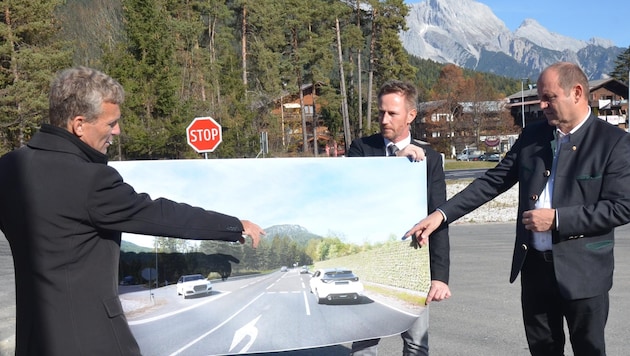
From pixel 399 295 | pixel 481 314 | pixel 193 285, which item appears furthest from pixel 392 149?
pixel 481 314

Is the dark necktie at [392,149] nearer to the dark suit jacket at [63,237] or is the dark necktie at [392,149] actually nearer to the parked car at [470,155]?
the dark suit jacket at [63,237]

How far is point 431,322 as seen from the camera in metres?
6.77

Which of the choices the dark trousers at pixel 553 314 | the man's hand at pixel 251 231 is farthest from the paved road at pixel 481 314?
the man's hand at pixel 251 231

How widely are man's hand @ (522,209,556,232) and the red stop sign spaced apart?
60.8 feet

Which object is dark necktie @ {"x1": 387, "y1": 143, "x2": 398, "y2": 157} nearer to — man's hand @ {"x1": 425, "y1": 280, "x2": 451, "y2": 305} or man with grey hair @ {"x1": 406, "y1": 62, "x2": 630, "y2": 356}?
man with grey hair @ {"x1": 406, "y1": 62, "x2": 630, "y2": 356}

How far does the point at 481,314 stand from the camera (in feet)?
23.0

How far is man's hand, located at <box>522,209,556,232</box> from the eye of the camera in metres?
3.30

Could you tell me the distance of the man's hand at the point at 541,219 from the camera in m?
3.30

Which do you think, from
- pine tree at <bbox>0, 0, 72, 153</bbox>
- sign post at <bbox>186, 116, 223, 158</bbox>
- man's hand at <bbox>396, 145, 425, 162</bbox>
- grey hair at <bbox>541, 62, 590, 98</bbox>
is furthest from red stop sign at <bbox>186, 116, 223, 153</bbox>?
grey hair at <bbox>541, 62, 590, 98</bbox>

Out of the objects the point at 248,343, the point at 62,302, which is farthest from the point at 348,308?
the point at 62,302

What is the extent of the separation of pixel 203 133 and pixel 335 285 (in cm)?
1873

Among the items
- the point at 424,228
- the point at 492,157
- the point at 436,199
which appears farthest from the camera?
the point at 492,157

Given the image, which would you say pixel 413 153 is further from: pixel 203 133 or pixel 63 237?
pixel 203 133

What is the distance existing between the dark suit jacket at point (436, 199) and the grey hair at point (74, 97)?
6.41 feet
